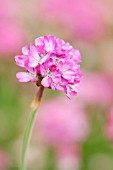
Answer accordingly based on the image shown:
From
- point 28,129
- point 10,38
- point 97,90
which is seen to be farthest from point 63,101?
point 28,129

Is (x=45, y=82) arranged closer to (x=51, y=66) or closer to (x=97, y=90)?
(x=51, y=66)

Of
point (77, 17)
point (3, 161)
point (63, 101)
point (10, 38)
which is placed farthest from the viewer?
point (77, 17)

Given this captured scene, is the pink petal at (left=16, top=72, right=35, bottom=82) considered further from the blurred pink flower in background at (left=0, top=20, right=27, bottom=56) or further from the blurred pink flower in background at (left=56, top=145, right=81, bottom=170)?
the blurred pink flower in background at (left=0, top=20, right=27, bottom=56)

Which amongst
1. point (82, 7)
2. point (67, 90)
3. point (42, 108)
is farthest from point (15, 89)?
point (67, 90)

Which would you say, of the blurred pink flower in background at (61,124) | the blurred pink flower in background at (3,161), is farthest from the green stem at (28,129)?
the blurred pink flower in background at (61,124)

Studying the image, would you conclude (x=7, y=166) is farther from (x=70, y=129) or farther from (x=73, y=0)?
(x=73, y=0)

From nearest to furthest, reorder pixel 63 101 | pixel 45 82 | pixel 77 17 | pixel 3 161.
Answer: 1. pixel 45 82
2. pixel 3 161
3. pixel 63 101
4. pixel 77 17

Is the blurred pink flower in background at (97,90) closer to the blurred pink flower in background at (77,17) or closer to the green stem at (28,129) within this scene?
the blurred pink flower in background at (77,17)
